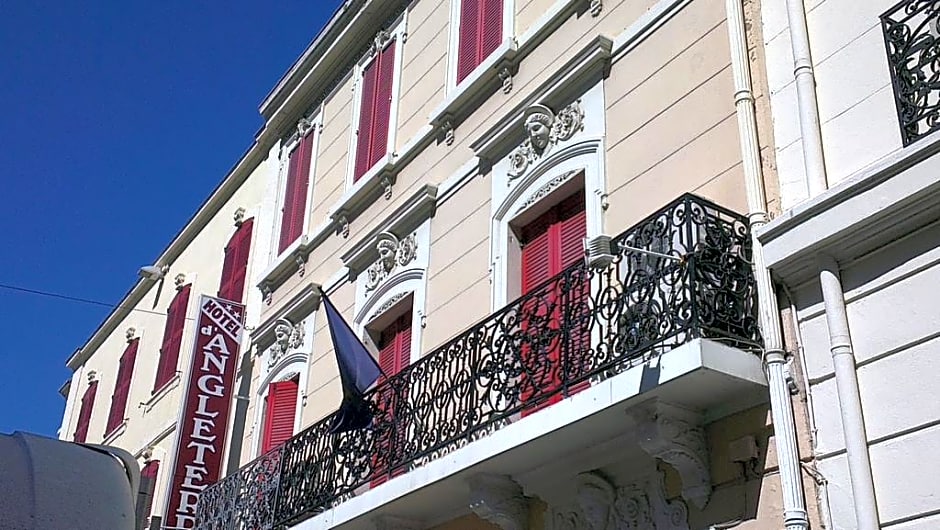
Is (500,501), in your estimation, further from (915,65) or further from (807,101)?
(915,65)

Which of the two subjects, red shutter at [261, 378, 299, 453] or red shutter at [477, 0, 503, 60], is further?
red shutter at [261, 378, 299, 453]

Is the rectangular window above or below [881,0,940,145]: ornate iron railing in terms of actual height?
above

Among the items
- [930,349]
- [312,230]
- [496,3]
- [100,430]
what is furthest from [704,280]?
[100,430]

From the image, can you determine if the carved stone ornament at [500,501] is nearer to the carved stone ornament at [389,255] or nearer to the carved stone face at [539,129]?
the carved stone face at [539,129]

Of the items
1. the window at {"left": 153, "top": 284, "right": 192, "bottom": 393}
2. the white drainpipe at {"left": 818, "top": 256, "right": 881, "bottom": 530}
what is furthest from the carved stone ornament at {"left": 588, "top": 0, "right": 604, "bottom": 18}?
the window at {"left": 153, "top": 284, "right": 192, "bottom": 393}

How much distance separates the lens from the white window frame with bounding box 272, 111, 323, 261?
47.4 feet

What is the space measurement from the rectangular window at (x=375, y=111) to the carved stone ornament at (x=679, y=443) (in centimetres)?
677

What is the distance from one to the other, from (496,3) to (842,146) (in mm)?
5534

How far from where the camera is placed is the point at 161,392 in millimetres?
18500

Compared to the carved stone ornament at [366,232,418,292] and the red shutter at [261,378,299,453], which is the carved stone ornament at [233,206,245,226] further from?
the carved stone ornament at [366,232,418,292]

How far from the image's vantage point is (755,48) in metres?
7.52

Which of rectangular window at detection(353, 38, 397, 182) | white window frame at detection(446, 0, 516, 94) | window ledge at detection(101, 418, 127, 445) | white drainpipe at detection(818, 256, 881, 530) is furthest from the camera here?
window ledge at detection(101, 418, 127, 445)

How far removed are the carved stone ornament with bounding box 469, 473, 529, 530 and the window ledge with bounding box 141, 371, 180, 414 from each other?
10.9 meters

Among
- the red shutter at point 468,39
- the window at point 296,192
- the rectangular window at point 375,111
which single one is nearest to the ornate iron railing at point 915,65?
the red shutter at point 468,39
